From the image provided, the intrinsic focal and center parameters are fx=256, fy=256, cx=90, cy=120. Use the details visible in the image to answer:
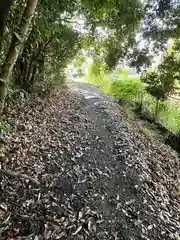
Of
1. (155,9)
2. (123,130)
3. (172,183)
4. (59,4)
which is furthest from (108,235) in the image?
(155,9)

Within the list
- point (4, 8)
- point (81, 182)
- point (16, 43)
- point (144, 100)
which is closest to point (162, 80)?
point (144, 100)

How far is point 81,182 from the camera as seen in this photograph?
3.41 m

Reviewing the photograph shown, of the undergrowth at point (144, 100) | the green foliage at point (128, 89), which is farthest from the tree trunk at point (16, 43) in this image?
the green foliage at point (128, 89)

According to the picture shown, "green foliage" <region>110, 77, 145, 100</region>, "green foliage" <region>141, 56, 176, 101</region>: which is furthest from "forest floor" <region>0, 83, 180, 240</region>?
"green foliage" <region>110, 77, 145, 100</region>

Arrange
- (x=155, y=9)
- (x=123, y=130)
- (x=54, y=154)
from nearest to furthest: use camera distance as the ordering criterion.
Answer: (x=54, y=154) → (x=123, y=130) → (x=155, y=9)

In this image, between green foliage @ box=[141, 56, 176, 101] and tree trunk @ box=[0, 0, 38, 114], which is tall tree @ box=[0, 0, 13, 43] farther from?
green foliage @ box=[141, 56, 176, 101]

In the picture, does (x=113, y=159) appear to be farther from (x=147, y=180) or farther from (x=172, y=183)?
(x=172, y=183)

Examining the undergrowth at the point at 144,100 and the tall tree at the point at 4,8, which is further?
the undergrowth at the point at 144,100

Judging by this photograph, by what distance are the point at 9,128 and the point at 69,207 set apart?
5.75ft

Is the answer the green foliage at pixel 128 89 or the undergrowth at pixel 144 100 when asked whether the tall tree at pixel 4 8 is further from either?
the green foliage at pixel 128 89

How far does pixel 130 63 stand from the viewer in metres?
8.41

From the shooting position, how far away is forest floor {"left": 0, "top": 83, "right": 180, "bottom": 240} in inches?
105

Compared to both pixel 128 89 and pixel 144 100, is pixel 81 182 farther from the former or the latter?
pixel 128 89

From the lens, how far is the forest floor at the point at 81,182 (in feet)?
8.77
